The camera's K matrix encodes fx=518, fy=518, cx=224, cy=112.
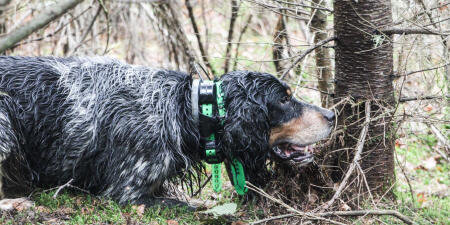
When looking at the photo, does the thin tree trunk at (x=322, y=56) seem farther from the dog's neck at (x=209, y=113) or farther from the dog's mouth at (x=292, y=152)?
the dog's neck at (x=209, y=113)

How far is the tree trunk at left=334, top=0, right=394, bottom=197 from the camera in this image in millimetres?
4215

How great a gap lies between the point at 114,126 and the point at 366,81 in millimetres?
2137

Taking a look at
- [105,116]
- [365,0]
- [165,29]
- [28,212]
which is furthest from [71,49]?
[365,0]

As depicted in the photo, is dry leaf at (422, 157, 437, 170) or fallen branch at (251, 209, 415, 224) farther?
dry leaf at (422, 157, 437, 170)

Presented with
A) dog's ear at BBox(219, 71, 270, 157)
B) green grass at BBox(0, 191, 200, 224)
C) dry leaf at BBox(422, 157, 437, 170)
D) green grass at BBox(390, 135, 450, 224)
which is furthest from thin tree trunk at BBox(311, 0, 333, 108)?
dry leaf at BBox(422, 157, 437, 170)

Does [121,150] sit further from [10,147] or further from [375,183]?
[375,183]

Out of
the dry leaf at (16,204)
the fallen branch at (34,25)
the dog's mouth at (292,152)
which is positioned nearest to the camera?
the fallen branch at (34,25)

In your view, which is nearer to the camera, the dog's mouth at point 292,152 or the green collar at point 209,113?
the green collar at point 209,113

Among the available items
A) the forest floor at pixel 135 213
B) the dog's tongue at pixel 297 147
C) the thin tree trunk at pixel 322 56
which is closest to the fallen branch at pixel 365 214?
the forest floor at pixel 135 213

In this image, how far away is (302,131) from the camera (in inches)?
174

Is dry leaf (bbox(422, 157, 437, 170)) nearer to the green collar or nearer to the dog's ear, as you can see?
the dog's ear

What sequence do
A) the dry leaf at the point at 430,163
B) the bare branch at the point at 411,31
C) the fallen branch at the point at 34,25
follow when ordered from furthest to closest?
the dry leaf at the point at 430,163, the bare branch at the point at 411,31, the fallen branch at the point at 34,25

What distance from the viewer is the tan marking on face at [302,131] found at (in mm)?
4410

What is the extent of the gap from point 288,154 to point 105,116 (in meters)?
1.59
